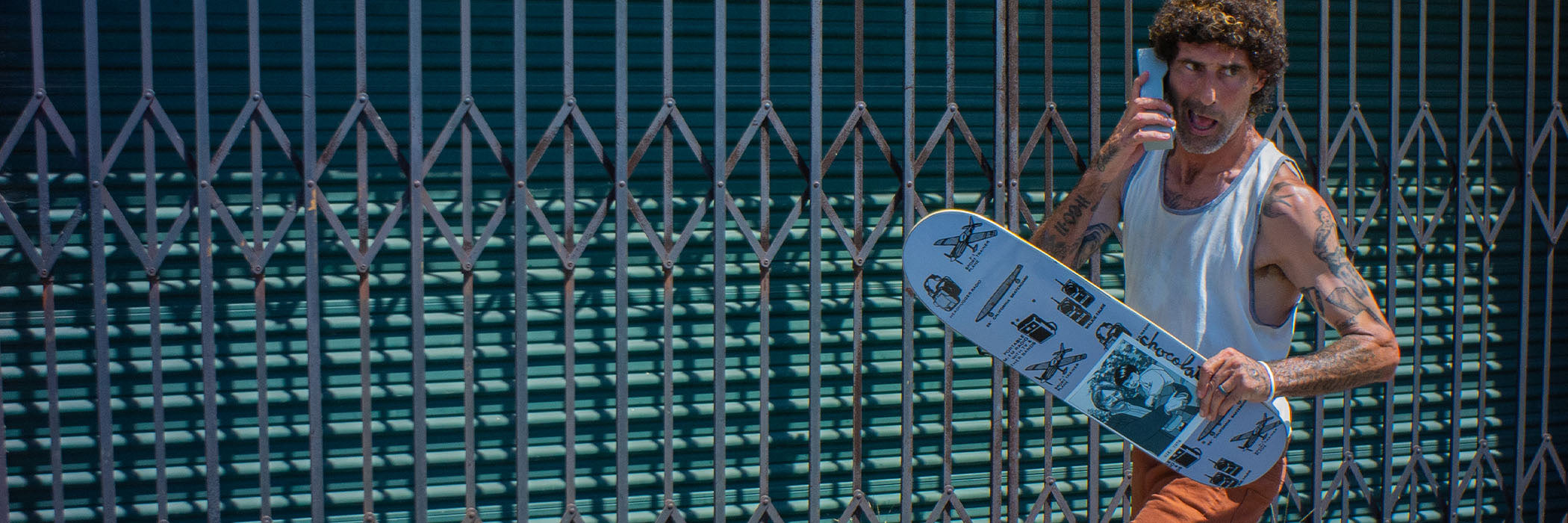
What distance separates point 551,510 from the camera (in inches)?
167

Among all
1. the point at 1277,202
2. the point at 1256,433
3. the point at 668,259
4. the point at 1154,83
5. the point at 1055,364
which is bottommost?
the point at 1256,433

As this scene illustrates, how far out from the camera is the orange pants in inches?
95.5

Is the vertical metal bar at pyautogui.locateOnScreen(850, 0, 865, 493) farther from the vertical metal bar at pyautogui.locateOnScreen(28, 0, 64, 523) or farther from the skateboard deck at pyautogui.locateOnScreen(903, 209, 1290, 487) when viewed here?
the vertical metal bar at pyautogui.locateOnScreen(28, 0, 64, 523)

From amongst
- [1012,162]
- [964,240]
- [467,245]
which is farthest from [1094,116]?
[467,245]

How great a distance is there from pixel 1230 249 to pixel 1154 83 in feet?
1.45

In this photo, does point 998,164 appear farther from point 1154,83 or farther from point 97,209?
point 97,209

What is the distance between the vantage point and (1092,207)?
281 cm

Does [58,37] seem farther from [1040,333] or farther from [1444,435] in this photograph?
[1444,435]

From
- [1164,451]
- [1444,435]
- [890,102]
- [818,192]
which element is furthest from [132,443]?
[1444,435]

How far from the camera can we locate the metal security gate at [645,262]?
3.40 metres

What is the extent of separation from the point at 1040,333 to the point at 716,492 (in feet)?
4.55

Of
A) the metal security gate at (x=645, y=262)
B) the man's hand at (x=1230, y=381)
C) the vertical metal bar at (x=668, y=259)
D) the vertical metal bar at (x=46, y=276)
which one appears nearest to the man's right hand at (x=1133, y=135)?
the man's hand at (x=1230, y=381)

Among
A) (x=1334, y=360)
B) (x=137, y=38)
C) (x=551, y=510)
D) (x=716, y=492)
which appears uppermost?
(x=137, y=38)

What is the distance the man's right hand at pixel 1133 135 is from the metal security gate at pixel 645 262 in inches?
31.2
